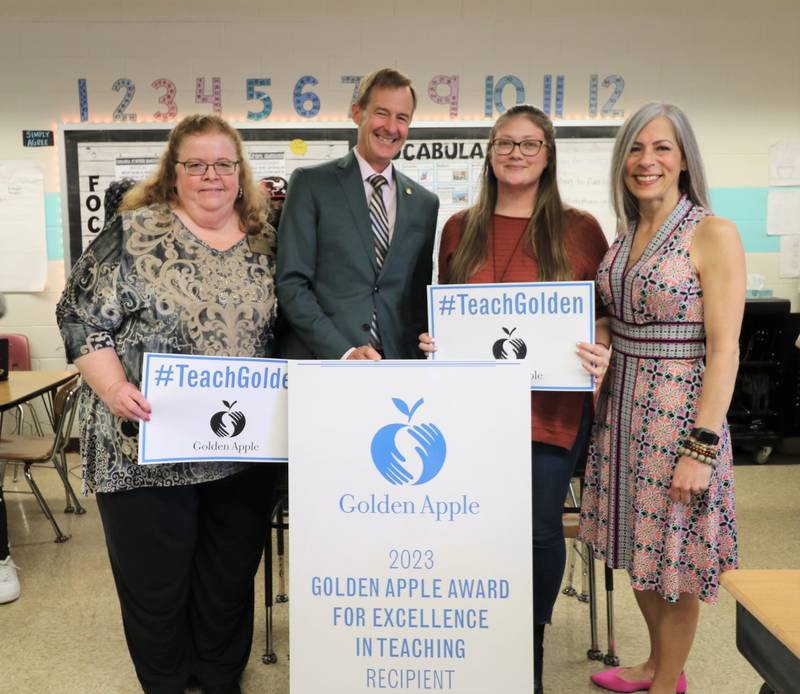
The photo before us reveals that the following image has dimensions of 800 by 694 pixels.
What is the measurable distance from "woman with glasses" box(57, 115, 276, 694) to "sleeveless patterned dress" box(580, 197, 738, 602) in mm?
1048

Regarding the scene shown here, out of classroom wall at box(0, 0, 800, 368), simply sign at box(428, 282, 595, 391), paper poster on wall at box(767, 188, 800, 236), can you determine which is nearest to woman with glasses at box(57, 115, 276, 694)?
simply sign at box(428, 282, 595, 391)

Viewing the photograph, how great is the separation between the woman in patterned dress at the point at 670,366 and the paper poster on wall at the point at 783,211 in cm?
386

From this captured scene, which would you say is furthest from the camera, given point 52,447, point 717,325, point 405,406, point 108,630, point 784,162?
point 784,162

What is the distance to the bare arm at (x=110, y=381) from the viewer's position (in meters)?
1.91

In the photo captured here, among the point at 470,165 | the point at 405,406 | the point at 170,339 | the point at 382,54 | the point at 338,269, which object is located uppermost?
the point at 382,54

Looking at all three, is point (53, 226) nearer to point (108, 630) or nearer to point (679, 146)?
point (108, 630)

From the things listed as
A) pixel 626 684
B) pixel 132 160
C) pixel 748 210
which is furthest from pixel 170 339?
pixel 748 210

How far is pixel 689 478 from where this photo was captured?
193cm

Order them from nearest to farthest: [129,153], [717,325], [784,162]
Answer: [717,325], [129,153], [784,162]

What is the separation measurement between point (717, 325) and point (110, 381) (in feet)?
5.30

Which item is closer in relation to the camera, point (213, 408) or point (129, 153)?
point (213, 408)

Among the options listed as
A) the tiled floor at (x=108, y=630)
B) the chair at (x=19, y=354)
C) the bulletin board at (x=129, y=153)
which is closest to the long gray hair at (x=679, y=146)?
the tiled floor at (x=108, y=630)

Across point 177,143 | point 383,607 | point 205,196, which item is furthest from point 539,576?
point 177,143

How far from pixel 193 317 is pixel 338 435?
0.56 m
